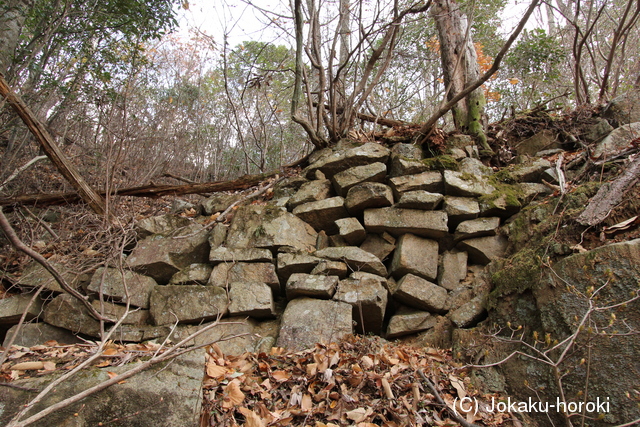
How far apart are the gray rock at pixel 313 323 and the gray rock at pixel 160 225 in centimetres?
202

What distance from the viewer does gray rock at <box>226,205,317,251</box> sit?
427cm

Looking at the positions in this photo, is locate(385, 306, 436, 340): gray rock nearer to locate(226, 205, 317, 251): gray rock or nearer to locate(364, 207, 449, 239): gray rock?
locate(364, 207, 449, 239): gray rock

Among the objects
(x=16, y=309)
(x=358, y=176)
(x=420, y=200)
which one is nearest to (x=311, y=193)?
(x=358, y=176)

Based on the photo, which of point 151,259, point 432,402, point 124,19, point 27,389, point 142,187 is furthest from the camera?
point 124,19

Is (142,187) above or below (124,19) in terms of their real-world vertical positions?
below

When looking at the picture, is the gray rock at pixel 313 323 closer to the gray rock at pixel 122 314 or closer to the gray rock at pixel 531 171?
the gray rock at pixel 122 314

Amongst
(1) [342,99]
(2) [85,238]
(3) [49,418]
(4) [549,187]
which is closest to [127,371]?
(3) [49,418]

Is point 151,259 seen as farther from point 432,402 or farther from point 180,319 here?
point 432,402

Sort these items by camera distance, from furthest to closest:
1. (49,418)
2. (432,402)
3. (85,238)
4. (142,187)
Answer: (142,187), (85,238), (432,402), (49,418)

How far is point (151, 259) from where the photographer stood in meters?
4.21

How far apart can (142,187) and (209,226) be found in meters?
1.52

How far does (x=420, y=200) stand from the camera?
4223 mm

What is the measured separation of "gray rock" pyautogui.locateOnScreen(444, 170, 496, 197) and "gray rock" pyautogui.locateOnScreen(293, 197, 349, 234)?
128 cm

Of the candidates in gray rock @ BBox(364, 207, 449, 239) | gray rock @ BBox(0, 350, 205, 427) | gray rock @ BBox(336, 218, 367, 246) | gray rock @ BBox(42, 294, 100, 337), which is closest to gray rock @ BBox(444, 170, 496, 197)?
gray rock @ BBox(364, 207, 449, 239)
